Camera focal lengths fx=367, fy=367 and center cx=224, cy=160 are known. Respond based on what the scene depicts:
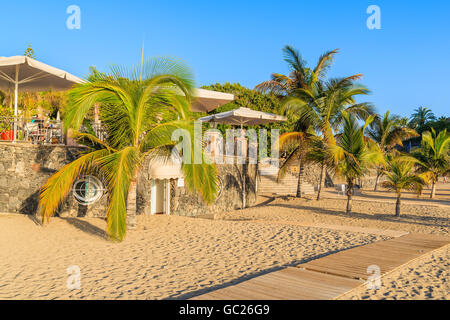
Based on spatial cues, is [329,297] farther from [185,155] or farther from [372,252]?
[185,155]

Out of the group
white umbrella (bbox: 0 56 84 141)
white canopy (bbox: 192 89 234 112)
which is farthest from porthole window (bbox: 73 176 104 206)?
white canopy (bbox: 192 89 234 112)

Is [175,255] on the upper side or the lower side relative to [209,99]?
lower

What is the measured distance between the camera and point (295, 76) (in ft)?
62.7

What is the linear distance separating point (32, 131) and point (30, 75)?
179 centimetres

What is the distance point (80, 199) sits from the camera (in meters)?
11.1

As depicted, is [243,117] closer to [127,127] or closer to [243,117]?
[243,117]

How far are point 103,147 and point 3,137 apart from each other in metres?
4.36

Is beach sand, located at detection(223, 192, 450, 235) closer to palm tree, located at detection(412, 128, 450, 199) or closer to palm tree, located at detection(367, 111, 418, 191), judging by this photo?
palm tree, located at detection(412, 128, 450, 199)

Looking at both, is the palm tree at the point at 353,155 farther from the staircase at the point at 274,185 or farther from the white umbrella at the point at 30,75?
the white umbrella at the point at 30,75

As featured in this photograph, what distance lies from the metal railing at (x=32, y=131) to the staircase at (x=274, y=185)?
38.1 ft

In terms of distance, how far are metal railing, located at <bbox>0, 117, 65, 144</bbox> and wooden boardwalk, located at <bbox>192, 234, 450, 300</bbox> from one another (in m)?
8.68

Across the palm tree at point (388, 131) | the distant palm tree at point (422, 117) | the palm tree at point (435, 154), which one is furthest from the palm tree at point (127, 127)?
the distant palm tree at point (422, 117)

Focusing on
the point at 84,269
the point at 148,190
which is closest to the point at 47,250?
the point at 84,269

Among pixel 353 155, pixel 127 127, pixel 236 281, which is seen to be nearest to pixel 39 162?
pixel 127 127
